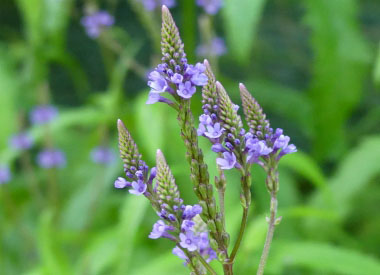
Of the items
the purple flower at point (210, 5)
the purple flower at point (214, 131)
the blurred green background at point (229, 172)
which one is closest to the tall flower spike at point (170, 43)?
the purple flower at point (214, 131)

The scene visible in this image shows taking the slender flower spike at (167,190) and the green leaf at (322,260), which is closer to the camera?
the slender flower spike at (167,190)

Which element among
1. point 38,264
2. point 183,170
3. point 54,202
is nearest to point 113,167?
point 54,202

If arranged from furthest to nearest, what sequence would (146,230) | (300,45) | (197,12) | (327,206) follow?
(197,12) → (300,45) → (146,230) → (327,206)

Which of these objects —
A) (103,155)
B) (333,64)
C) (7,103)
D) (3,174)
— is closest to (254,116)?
(333,64)

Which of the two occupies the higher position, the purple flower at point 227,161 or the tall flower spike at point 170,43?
the tall flower spike at point 170,43

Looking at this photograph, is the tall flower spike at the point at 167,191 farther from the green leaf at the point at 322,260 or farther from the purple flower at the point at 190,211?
the green leaf at the point at 322,260

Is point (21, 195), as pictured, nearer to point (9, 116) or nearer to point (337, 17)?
point (9, 116)
